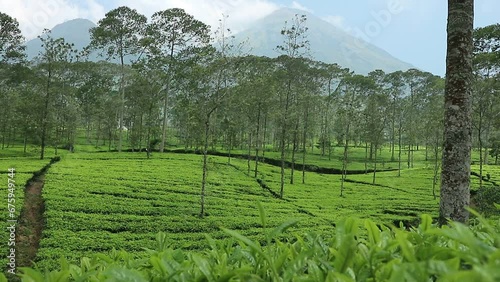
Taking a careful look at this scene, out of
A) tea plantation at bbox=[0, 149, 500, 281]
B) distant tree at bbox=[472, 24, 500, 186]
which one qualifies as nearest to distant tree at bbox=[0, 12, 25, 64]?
tea plantation at bbox=[0, 149, 500, 281]

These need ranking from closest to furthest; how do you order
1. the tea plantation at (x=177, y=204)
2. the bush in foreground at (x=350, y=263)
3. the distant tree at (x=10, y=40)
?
the bush in foreground at (x=350, y=263), the tea plantation at (x=177, y=204), the distant tree at (x=10, y=40)

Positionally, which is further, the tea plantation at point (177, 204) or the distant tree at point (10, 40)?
the distant tree at point (10, 40)

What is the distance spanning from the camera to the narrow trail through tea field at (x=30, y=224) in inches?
356

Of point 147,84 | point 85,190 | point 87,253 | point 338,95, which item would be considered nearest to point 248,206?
point 85,190

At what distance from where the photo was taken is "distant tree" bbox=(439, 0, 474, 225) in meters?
3.05

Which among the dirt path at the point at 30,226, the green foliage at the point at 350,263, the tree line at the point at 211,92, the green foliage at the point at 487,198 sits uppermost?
the tree line at the point at 211,92

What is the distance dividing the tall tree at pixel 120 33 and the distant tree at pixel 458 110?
30.1 m

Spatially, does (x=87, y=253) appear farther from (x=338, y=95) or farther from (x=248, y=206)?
(x=338, y=95)

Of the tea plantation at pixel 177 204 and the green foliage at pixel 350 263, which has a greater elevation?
the green foliage at pixel 350 263

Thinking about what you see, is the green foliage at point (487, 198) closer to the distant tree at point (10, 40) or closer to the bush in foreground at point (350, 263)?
the bush in foreground at point (350, 263)

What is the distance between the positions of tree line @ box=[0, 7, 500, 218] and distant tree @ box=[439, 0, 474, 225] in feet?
32.1

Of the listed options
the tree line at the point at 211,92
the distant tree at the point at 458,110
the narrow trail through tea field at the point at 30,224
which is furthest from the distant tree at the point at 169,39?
the distant tree at the point at 458,110

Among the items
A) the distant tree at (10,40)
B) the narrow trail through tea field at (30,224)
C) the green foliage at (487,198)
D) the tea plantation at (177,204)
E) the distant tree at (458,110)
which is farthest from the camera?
the distant tree at (10,40)

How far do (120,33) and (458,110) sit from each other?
108 ft
